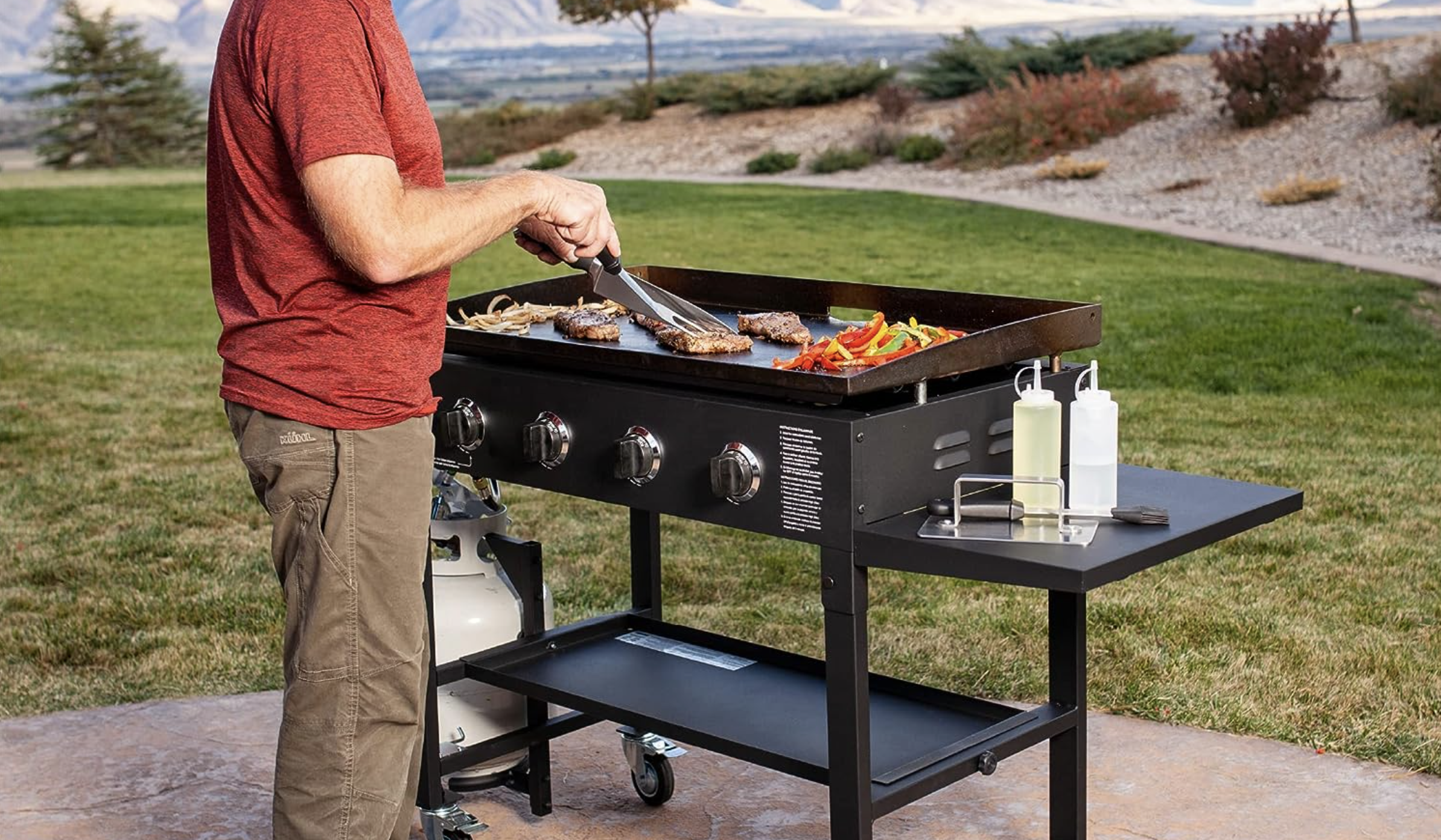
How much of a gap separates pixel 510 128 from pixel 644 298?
2639 cm

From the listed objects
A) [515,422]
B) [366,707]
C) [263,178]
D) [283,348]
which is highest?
[263,178]

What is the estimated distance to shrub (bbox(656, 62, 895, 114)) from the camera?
86.5 feet

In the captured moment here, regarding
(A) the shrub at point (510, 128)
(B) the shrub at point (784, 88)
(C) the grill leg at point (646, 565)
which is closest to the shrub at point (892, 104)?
(B) the shrub at point (784, 88)

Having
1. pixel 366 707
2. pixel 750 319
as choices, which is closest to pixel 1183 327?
pixel 750 319

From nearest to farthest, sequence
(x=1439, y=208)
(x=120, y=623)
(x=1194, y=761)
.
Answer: (x=1194, y=761), (x=120, y=623), (x=1439, y=208)

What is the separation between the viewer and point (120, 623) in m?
5.12

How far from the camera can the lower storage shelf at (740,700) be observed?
115 inches

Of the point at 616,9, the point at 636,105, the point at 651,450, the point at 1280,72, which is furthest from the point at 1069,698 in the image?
the point at 616,9

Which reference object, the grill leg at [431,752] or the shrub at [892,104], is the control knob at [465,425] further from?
the shrub at [892,104]

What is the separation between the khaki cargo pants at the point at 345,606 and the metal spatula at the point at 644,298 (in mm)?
514

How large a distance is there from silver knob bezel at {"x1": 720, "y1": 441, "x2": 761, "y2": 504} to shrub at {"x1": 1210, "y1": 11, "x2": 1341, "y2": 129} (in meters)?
17.3

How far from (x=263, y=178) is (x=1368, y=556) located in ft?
14.1

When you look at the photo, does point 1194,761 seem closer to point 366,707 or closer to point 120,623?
point 366,707

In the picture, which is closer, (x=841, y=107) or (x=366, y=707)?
(x=366, y=707)
